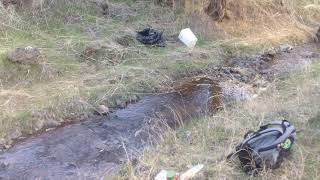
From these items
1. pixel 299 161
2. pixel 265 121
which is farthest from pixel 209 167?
pixel 265 121

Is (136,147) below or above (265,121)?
below

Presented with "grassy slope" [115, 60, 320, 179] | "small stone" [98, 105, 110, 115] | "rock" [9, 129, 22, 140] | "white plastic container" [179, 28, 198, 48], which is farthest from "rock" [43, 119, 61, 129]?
"white plastic container" [179, 28, 198, 48]

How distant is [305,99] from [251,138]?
6.38ft

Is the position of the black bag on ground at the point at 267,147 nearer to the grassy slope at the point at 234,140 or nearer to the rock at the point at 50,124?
the grassy slope at the point at 234,140

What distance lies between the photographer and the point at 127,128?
6.45 metres

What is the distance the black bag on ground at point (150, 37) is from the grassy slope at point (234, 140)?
250cm

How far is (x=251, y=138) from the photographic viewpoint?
456cm

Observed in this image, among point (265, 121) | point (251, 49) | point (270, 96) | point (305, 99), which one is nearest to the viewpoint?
point (265, 121)

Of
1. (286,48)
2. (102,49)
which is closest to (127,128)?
(102,49)

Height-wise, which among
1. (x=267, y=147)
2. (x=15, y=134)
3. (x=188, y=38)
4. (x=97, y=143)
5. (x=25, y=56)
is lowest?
(x=97, y=143)

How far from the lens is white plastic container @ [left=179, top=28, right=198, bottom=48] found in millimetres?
8969

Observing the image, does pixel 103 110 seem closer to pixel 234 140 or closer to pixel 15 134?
pixel 15 134

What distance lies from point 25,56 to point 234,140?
3506 mm

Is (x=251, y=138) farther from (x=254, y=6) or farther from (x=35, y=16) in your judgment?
(x=254, y=6)
